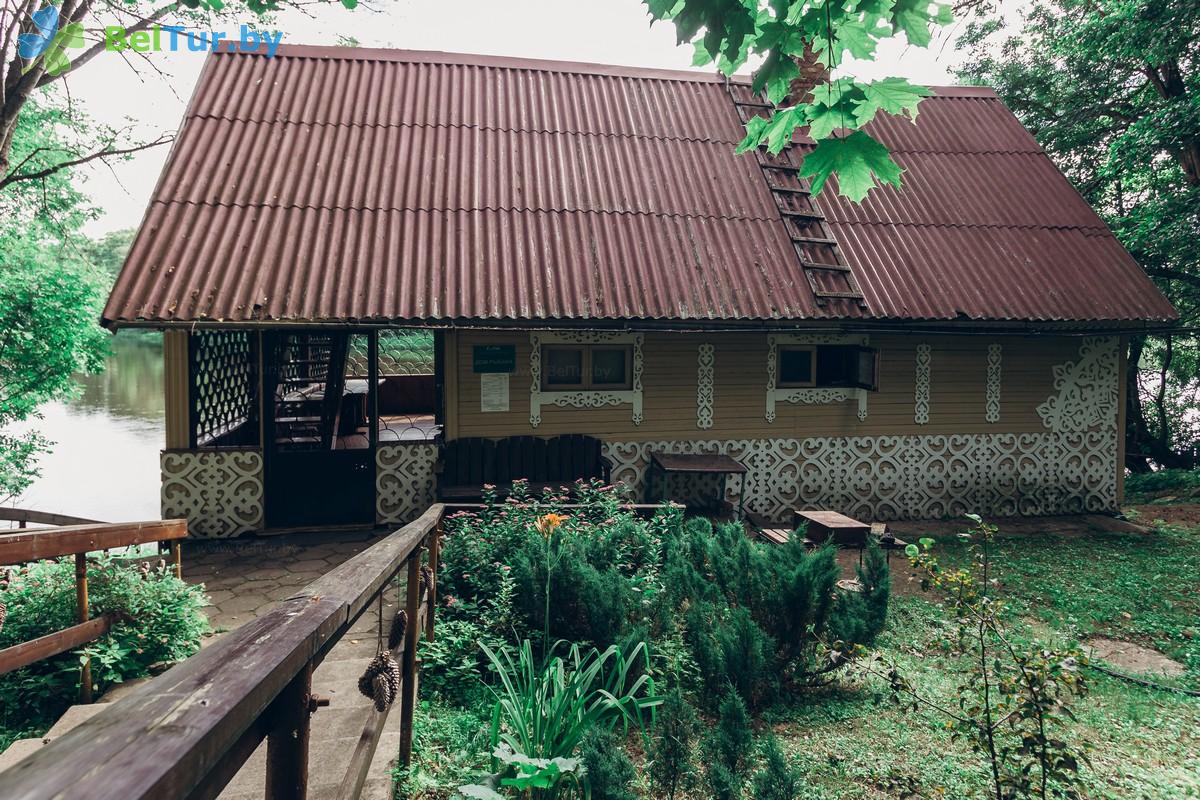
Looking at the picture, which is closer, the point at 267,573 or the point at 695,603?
the point at 695,603

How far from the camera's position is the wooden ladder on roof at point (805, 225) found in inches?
415

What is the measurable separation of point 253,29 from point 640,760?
15.5 meters

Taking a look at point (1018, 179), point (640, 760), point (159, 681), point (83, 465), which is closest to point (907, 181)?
point (1018, 179)

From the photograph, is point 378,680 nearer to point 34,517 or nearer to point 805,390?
point 34,517

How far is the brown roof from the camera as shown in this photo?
9.30 meters

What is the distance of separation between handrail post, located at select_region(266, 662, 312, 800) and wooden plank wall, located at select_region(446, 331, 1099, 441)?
28.5 ft

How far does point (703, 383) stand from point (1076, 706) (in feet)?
20.2

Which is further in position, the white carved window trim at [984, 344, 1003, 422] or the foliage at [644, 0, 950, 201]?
the white carved window trim at [984, 344, 1003, 422]

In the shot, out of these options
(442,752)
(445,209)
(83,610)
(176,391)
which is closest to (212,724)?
Result: (442,752)

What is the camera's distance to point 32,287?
44.3 ft

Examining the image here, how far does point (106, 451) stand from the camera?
22.7 meters

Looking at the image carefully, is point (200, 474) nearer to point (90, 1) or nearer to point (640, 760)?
point (640, 760)

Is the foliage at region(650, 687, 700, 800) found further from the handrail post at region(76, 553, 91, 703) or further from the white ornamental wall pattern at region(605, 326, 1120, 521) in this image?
the white ornamental wall pattern at region(605, 326, 1120, 521)

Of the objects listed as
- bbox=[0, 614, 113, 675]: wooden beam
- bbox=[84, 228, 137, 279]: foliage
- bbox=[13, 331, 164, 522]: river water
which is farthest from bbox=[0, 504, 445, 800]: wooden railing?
bbox=[84, 228, 137, 279]: foliage
